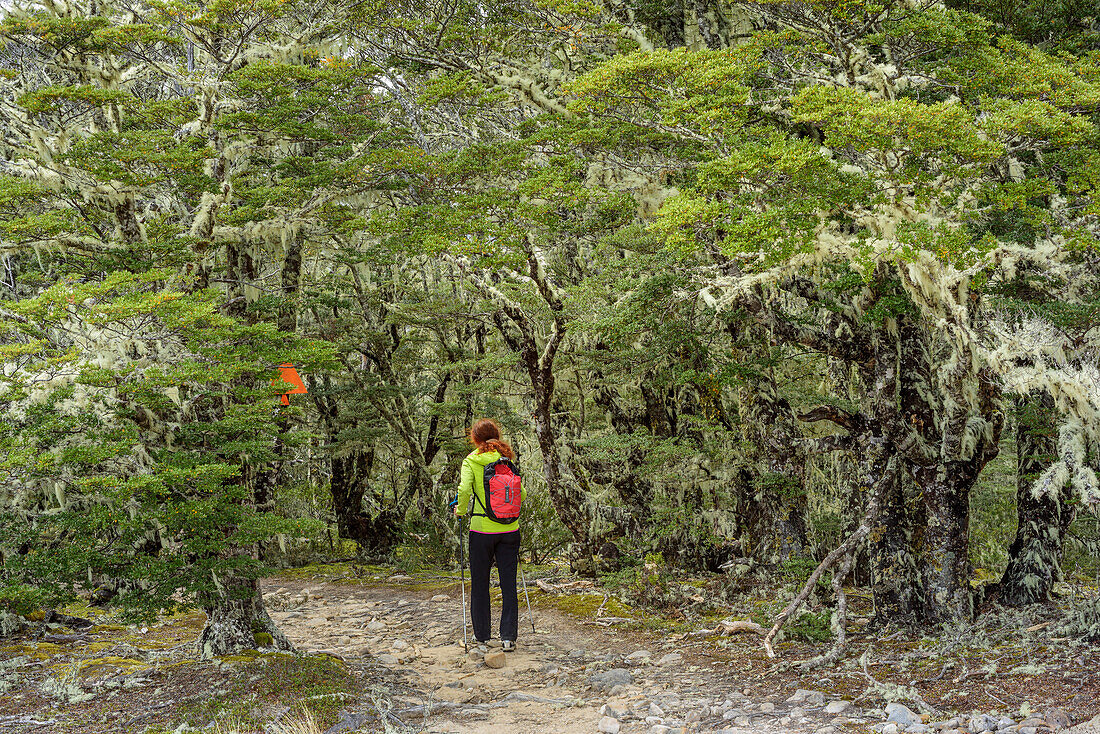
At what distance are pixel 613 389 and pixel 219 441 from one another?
6.19m

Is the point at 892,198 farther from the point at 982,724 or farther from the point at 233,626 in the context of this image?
the point at 233,626

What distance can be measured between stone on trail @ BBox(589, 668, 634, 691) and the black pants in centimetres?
85

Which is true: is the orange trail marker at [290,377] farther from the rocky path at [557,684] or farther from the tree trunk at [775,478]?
the tree trunk at [775,478]

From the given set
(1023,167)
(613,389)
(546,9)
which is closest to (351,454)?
(613,389)

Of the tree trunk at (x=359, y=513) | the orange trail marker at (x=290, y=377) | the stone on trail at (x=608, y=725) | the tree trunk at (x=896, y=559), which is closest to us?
the stone on trail at (x=608, y=725)

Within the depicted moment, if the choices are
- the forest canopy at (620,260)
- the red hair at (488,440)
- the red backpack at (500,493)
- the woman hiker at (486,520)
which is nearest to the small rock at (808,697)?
the forest canopy at (620,260)

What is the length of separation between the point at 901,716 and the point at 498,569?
300 centimetres

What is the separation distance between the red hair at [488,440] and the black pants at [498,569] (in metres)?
0.66

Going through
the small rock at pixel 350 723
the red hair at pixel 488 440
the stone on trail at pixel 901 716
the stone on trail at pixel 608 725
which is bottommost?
the stone on trail at pixel 608 725

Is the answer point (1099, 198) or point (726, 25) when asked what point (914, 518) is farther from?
point (726, 25)

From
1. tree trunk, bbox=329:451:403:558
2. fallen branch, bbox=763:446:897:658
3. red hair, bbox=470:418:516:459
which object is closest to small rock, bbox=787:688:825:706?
fallen branch, bbox=763:446:897:658

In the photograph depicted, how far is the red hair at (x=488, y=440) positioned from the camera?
19.5 feet

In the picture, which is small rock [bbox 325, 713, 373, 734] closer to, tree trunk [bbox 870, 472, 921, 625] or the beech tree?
the beech tree

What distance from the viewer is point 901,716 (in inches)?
165
